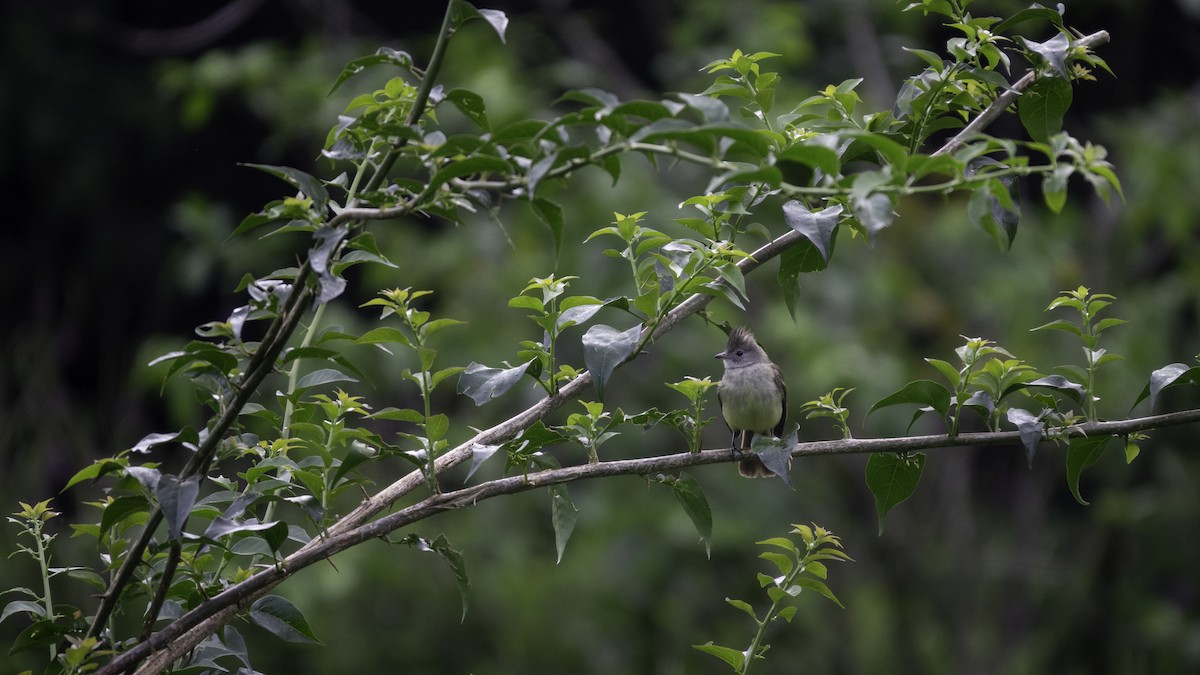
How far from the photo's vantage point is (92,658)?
1.46 m

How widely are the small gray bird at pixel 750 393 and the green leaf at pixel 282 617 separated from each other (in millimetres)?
1989

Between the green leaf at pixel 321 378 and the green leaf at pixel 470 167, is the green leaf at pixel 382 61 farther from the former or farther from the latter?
the green leaf at pixel 321 378

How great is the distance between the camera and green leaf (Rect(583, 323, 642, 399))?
1.50m

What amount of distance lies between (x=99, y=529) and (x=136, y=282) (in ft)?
24.1

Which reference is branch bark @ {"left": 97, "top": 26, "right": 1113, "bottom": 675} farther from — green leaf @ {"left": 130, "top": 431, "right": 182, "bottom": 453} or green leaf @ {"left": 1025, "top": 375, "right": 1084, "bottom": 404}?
green leaf @ {"left": 130, "top": 431, "right": 182, "bottom": 453}

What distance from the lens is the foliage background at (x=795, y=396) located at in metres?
5.71

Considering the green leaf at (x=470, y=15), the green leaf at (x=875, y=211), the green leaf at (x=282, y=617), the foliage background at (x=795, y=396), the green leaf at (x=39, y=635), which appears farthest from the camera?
the foliage background at (x=795, y=396)

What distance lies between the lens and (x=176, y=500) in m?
1.27

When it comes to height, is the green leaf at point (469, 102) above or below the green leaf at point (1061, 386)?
above

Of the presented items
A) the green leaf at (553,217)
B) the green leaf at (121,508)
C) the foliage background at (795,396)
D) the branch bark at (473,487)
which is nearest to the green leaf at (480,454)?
the branch bark at (473,487)

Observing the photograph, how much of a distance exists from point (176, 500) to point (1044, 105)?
4.50ft

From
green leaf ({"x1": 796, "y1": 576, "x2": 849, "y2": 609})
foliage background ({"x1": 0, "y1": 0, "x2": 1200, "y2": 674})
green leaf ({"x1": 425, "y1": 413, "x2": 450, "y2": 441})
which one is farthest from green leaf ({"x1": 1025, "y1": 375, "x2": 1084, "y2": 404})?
foliage background ({"x1": 0, "y1": 0, "x2": 1200, "y2": 674})

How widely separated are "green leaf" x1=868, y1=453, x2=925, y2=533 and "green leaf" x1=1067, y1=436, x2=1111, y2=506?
0.21 meters

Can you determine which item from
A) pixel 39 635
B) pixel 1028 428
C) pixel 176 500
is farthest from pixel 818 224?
pixel 39 635
